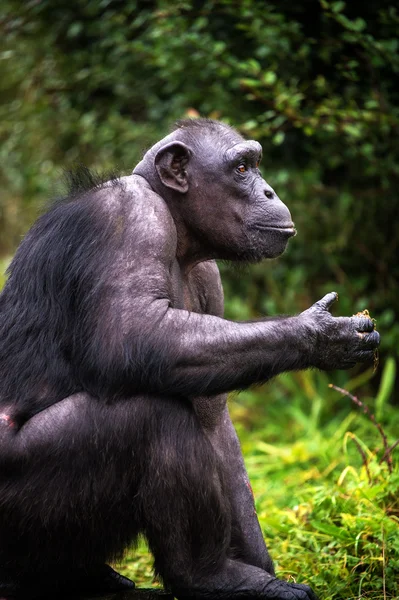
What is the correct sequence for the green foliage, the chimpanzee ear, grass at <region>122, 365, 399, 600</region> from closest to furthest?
the chimpanzee ear
grass at <region>122, 365, 399, 600</region>
the green foliage

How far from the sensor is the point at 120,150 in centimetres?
710

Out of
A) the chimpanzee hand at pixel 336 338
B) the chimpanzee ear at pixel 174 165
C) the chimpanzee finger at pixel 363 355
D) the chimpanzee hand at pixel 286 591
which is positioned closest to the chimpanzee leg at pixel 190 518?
the chimpanzee hand at pixel 286 591

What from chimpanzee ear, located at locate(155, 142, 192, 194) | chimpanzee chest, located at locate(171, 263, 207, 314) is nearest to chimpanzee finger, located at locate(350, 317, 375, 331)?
chimpanzee chest, located at locate(171, 263, 207, 314)

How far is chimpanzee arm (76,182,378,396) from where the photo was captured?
2.85 m

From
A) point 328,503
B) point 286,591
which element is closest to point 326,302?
point 286,591

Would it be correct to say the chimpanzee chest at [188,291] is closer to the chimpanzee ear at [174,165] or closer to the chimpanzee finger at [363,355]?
the chimpanzee ear at [174,165]

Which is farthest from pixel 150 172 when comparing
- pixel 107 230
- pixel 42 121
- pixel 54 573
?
pixel 42 121

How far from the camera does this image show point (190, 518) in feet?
9.65

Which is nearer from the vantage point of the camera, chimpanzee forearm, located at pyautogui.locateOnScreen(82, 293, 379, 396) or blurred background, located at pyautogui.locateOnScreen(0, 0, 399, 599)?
chimpanzee forearm, located at pyautogui.locateOnScreen(82, 293, 379, 396)

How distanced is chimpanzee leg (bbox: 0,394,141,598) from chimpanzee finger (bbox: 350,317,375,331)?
2.79ft

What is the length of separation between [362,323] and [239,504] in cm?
91

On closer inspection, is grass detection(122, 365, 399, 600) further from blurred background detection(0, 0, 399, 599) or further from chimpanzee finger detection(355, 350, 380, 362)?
chimpanzee finger detection(355, 350, 380, 362)

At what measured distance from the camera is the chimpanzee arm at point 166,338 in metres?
2.85

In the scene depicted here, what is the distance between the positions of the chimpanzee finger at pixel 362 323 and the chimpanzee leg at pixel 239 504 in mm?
735
